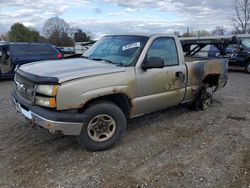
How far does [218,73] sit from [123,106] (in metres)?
3.01

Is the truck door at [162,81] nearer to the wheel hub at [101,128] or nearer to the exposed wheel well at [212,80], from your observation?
the wheel hub at [101,128]

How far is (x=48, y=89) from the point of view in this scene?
13.0 feet

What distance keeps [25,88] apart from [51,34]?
67.5 metres

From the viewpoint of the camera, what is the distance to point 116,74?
4.51m

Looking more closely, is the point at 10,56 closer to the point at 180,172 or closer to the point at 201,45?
the point at 201,45

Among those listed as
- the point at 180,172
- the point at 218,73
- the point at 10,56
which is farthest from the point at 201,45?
the point at 10,56

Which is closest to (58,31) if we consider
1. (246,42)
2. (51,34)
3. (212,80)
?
(51,34)

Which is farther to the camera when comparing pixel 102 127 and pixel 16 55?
pixel 16 55

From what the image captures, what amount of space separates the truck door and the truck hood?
0.55 metres

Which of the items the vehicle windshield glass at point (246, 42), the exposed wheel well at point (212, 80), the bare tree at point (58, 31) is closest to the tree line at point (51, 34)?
the bare tree at point (58, 31)

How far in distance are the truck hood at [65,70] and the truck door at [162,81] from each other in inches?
21.5

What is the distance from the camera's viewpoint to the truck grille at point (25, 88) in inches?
166

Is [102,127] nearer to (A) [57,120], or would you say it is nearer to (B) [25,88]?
(A) [57,120]

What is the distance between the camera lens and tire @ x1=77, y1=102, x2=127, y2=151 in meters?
4.29
